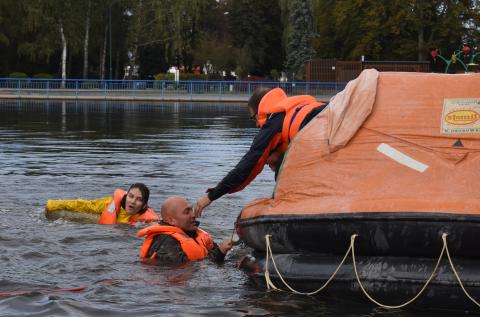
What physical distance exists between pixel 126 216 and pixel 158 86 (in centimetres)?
4111

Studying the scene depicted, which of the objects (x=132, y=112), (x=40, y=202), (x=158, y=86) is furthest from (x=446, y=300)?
(x=158, y=86)

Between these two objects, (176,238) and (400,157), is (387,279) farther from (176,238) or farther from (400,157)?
(176,238)

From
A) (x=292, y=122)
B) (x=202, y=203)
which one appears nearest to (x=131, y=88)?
(x=202, y=203)

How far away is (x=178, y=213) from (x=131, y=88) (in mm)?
43700

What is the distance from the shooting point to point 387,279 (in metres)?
7.13

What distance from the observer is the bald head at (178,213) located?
8953 mm

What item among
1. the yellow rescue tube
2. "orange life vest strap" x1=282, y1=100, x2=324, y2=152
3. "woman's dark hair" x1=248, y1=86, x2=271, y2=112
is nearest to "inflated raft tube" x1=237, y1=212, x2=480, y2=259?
"orange life vest strap" x1=282, y1=100, x2=324, y2=152

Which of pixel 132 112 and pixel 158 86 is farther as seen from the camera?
pixel 158 86

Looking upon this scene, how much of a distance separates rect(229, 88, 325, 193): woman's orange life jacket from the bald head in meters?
0.85

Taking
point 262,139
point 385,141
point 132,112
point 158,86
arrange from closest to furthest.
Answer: point 385,141
point 262,139
point 132,112
point 158,86

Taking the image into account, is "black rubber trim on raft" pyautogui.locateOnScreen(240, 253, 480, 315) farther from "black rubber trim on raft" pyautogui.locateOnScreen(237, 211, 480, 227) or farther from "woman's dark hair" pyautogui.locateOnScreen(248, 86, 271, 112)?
"woman's dark hair" pyautogui.locateOnScreen(248, 86, 271, 112)

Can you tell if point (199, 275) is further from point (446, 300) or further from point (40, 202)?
point (40, 202)

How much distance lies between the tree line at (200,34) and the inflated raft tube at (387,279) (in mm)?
55525

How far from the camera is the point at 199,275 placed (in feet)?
28.6
